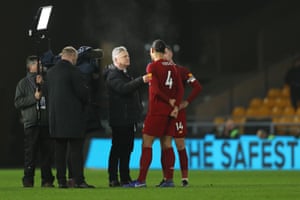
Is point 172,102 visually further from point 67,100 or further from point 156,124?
point 67,100

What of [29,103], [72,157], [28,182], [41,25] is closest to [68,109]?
[72,157]

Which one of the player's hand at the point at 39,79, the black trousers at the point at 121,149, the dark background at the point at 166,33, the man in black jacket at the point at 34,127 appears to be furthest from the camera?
the dark background at the point at 166,33

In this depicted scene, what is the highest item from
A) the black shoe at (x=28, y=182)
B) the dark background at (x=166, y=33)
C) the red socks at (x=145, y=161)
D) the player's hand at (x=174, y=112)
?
the dark background at (x=166, y=33)

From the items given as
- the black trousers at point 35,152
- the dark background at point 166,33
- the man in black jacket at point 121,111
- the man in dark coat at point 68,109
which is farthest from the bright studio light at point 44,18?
the dark background at point 166,33

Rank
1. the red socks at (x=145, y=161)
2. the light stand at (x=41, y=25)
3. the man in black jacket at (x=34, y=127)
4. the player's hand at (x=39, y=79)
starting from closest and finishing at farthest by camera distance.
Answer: the red socks at (x=145, y=161), the player's hand at (x=39, y=79), the man in black jacket at (x=34, y=127), the light stand at (x=41, y=25)

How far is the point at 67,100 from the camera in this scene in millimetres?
16609

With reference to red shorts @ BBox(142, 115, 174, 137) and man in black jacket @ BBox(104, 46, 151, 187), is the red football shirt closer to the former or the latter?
red shorts @ BBox(142, 115, 174, 137)

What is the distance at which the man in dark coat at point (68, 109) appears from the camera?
16.5m

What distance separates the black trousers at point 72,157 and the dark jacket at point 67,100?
6.5 inches

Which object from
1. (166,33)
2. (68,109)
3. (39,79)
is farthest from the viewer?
(166,33)

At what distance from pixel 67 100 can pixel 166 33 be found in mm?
21052

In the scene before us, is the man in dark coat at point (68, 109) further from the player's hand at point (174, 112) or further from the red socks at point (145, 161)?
the player's hand at point (174, 112)

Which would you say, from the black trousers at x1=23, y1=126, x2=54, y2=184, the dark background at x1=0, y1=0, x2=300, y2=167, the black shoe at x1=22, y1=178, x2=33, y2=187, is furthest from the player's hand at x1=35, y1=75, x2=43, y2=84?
the dark background at x1=0, y1=0, x2=300, y2=167

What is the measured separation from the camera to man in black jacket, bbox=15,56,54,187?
1783 centimetres
